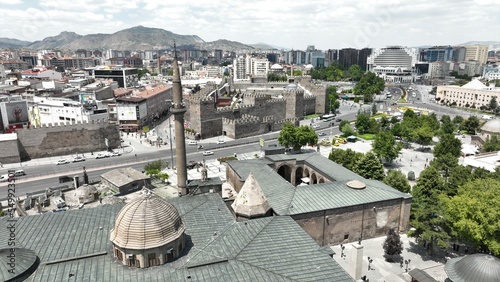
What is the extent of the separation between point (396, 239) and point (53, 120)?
291ft

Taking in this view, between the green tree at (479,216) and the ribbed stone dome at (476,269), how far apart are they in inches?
141

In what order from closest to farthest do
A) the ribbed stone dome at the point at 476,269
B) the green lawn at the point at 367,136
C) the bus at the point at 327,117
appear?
the ribbed stone dome at the point at 476,269 → the green lawn at the point at 367,136 → the bus at the point at 327,117

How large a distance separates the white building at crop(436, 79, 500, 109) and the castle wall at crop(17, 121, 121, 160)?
441 ft

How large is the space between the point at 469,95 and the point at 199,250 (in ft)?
484

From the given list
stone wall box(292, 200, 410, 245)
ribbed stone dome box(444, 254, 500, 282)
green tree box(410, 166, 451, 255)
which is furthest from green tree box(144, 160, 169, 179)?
ribbed stone dome box(444, 254, 500, 282)

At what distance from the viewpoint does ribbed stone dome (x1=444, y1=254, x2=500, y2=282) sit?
88.5 feet

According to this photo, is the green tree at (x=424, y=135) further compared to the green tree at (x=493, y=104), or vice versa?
the green tree at (x=493, y=104)

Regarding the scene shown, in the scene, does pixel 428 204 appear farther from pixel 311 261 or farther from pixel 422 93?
pixel 422 93

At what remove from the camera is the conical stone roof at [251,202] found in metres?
32.2

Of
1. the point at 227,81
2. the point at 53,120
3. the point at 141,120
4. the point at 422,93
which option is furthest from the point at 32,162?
the point at 422,93

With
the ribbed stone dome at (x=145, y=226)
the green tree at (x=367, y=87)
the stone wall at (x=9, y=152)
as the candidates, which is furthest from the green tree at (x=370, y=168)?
the green tree at (x=367, y=87)

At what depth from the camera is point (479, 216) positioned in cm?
3175

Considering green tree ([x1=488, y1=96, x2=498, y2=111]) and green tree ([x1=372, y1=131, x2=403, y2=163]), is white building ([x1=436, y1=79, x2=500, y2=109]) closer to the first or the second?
green tree ([x1=488, y1=96, x2=498, y2=111])

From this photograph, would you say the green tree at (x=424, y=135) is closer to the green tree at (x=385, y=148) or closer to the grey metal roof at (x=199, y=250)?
the green tree at (x=385, y=148)
